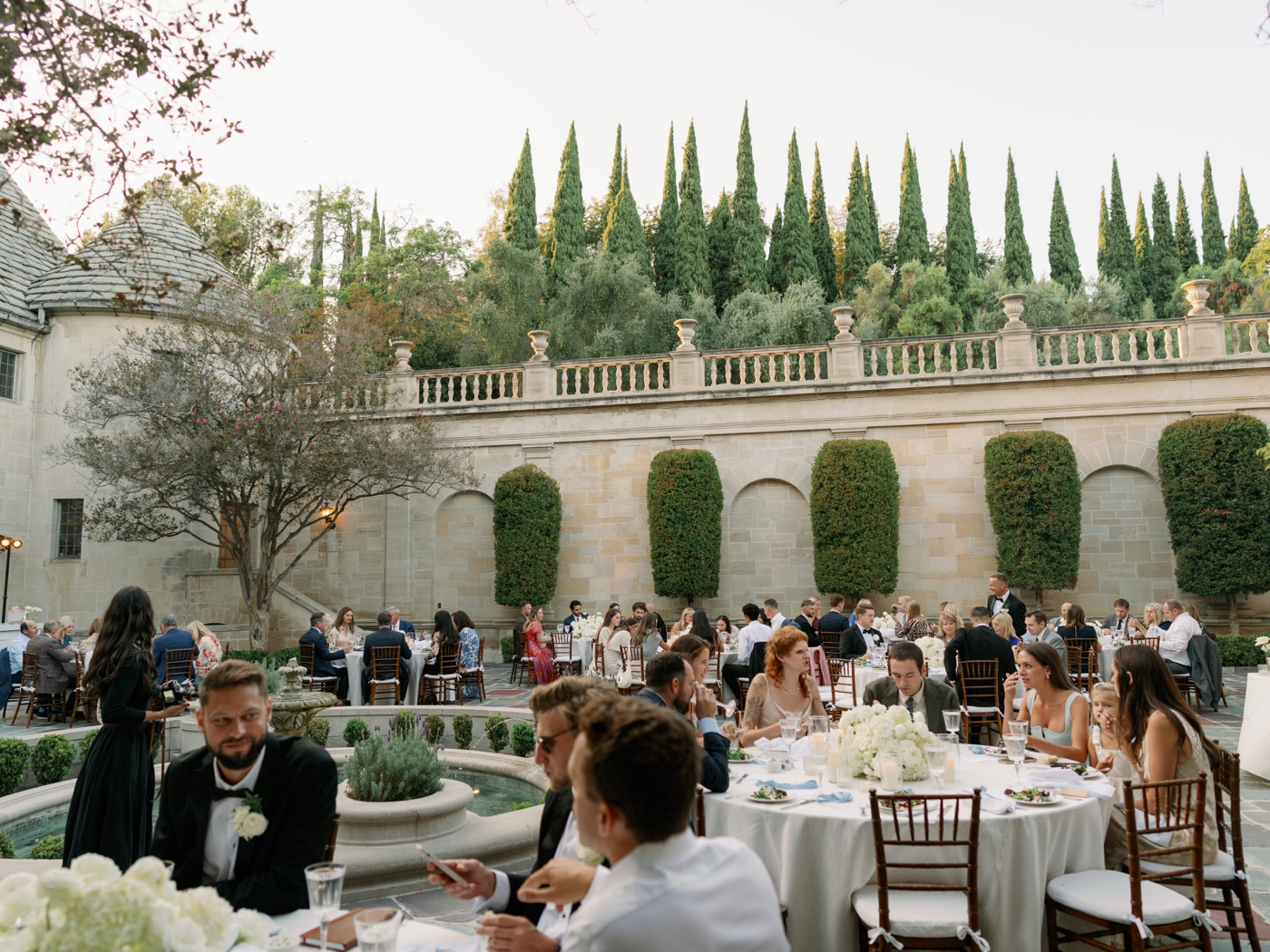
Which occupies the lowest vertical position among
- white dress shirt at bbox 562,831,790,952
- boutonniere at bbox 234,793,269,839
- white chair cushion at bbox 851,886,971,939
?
white chair cushion at bbox 851,886,971,939

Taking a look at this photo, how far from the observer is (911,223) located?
127 ft

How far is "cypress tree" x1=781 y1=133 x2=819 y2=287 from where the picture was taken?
1467 inches

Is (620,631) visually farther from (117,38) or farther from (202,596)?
(202,596)

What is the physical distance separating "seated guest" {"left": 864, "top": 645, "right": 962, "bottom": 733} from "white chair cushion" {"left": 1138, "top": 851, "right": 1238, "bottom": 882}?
182cm

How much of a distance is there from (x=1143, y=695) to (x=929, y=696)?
2192mm

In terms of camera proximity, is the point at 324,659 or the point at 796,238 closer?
the point at 324,659

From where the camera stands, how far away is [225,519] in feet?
60.6

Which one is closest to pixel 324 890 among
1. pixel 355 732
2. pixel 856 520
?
pixel 355 732

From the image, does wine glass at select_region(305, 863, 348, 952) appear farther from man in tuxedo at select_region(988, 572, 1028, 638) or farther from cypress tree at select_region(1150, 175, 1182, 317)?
cypress tree at select_region(1150, 175, 1182, 317)

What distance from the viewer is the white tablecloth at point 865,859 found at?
4195mm

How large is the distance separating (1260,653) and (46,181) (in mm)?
18321

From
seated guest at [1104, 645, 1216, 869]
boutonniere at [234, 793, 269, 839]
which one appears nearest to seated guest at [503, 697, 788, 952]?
boutonniere at [234, 793, 269, 839]

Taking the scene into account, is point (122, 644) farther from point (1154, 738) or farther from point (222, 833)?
point (1154, 738)

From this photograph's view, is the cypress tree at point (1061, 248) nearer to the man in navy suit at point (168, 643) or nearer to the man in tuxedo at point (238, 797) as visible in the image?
the man in navy suit at point (168, 643)
